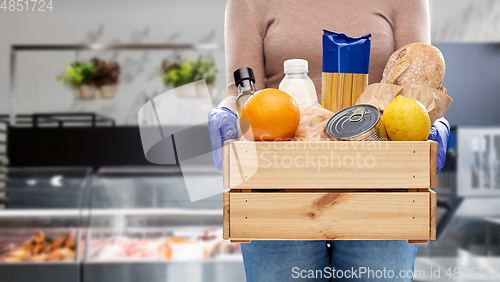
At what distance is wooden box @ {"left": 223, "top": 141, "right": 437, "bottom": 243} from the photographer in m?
0.54

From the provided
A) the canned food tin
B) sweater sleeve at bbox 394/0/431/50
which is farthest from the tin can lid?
sweater sleeve at bbox 394/0/431/50

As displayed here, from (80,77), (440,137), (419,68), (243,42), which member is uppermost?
(80,77)

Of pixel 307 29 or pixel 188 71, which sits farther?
pixel 188 71

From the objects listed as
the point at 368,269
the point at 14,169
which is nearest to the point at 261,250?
the point at 368,269

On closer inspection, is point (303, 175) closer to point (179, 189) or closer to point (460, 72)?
point (179, 189)

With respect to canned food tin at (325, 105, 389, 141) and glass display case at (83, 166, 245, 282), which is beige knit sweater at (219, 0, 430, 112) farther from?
glass display case at (83, 166, 245, 282)

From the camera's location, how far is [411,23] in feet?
2.85

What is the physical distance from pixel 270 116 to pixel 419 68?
0.33m

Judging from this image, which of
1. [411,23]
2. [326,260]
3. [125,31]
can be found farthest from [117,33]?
[326,260]

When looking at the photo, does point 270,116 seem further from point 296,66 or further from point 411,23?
point 411,23

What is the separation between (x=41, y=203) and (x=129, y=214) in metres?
0.52

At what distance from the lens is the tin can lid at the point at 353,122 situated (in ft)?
1.78

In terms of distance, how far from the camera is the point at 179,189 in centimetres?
223

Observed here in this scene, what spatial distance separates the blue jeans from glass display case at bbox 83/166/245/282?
55.0 inches
